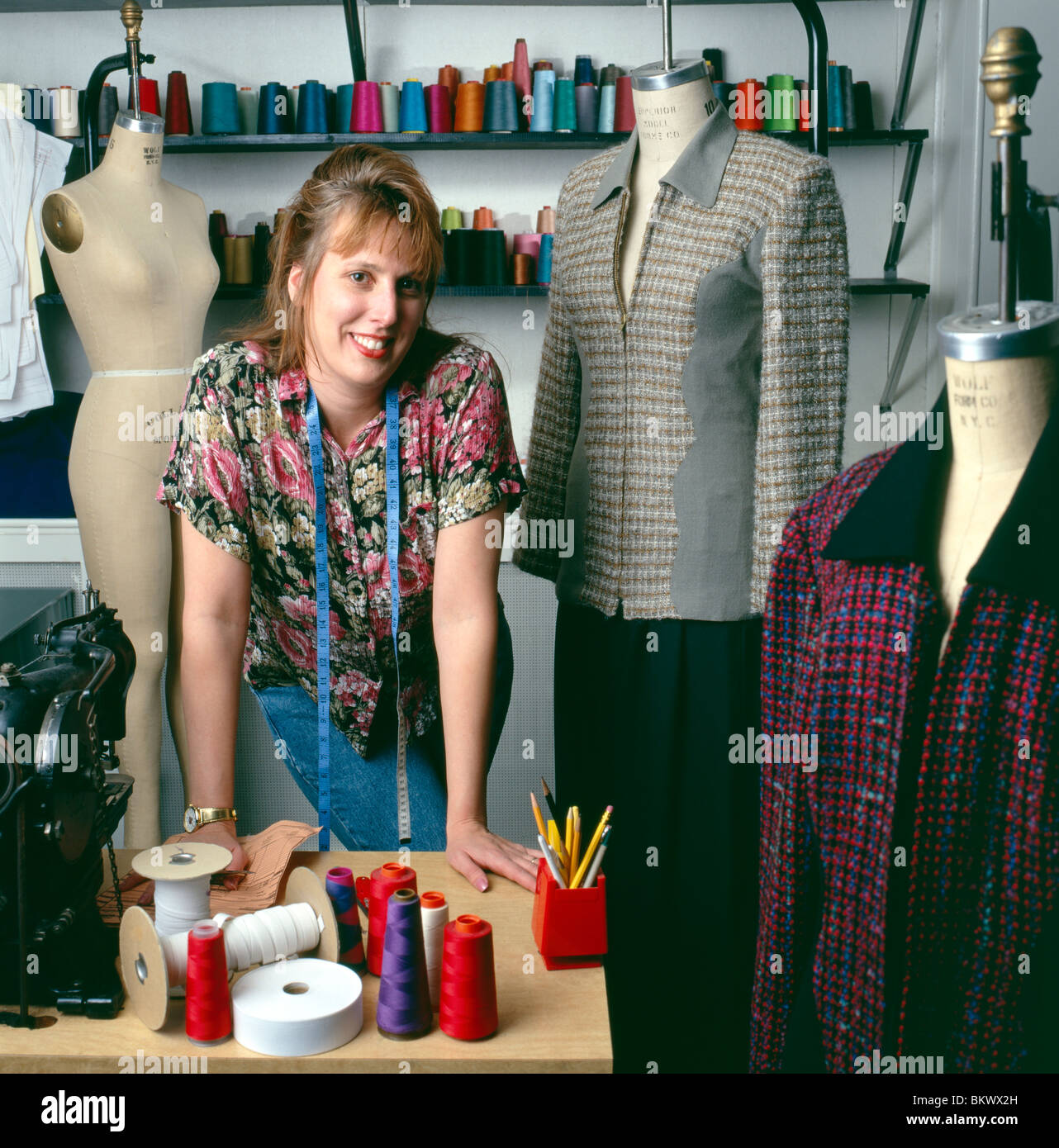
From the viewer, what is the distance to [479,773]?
1542 millimetres

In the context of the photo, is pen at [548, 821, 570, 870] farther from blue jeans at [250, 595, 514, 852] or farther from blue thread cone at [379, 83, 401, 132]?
blue thread cone at [379, 83, 401, 132]

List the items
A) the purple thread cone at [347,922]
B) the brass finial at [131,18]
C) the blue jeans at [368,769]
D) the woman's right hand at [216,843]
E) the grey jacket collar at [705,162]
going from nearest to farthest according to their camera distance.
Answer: the purple thread cone at [347,922]
the woman's right hand at [216,843]
the grey jacket collar at [705,162]
the blue jeans at [368,769]
the brass finial at [131,18]

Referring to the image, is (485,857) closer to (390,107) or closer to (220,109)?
(390,107)

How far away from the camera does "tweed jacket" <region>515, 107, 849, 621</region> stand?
1.64 metres

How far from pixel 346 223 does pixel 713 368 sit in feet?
1.88

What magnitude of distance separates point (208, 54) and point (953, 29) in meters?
2.12

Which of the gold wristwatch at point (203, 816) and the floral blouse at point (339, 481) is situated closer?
the gold wristwatch at point (203, 816)

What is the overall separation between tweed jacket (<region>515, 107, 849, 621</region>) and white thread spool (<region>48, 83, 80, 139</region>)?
2.04 meters

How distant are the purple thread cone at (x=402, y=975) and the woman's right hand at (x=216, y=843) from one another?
0.31 m

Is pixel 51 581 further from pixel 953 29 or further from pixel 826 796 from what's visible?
pixel 953 29

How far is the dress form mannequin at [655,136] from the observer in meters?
1.76

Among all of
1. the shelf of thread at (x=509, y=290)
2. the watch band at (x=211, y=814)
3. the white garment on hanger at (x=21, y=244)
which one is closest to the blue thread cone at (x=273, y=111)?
the shelf of thread at (x=509, y=290)

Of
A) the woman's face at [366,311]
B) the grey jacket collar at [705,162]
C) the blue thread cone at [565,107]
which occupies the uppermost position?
the blue thread cone at [565,107]

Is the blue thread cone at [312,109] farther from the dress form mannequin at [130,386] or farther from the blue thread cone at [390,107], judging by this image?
the dress form mannequin at [130,386]
